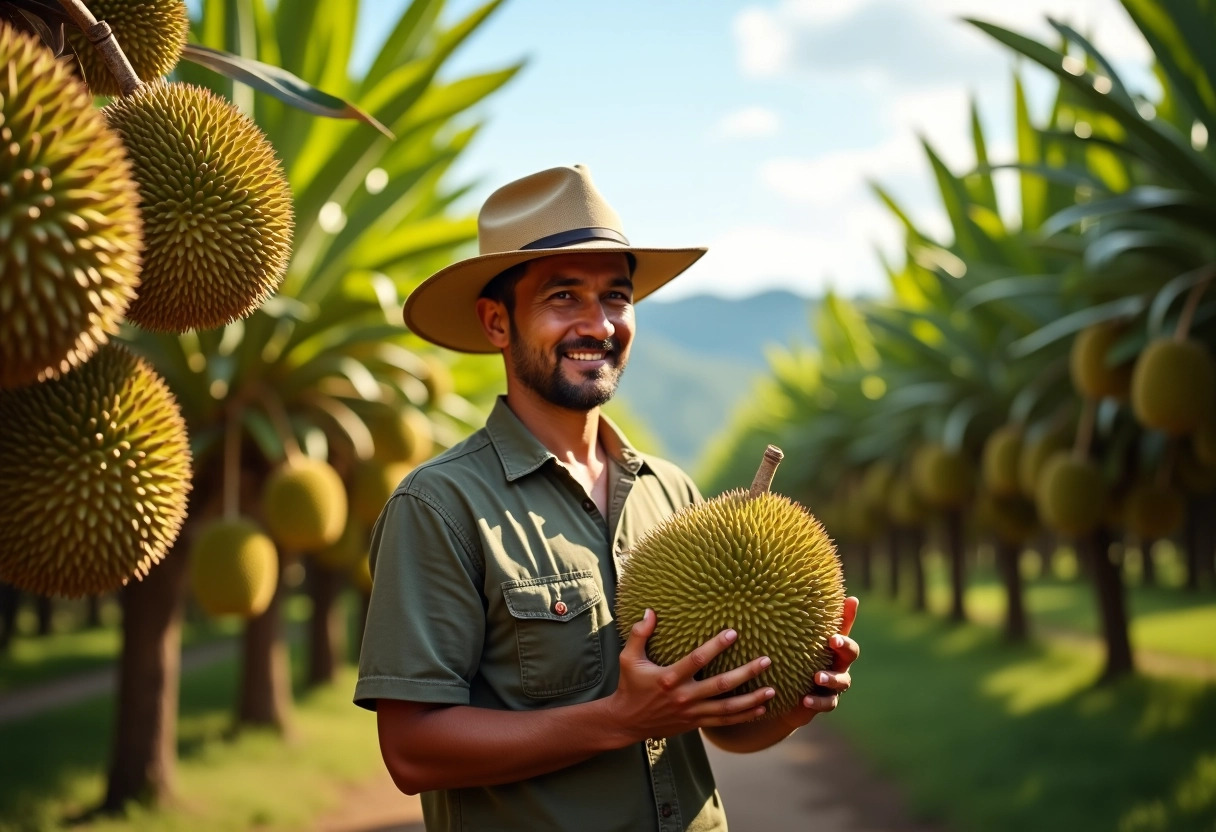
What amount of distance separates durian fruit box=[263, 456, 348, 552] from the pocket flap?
3311mm

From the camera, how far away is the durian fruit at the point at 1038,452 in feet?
26.9

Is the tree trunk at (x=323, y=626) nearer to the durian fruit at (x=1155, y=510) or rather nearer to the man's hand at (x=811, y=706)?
the durian fruit at (x=1155, y=510)

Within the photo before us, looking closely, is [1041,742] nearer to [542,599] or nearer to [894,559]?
[542,599]

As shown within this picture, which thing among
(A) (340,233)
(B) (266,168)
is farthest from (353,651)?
(B) (266,168)

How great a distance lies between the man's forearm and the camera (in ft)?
8.15

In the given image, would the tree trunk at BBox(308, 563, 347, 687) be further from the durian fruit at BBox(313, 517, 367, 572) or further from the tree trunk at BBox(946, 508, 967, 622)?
the tree trunk at BBox(946, 508, 967, 622)

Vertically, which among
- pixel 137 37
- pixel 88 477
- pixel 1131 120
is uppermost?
pixel 1131 120

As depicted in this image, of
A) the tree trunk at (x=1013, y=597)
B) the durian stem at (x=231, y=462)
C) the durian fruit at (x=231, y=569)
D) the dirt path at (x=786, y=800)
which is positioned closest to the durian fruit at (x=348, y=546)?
the durian stem at (x=231, y=462)

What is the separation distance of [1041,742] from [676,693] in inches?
348

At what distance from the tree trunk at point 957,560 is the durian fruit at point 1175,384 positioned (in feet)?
42.8

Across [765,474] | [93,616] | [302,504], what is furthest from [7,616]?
[765,474]

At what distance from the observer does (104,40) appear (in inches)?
61.3

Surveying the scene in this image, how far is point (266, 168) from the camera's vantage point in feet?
5.81

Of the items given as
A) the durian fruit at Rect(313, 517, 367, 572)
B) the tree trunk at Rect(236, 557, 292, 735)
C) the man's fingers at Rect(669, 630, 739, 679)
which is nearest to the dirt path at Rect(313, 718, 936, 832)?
the tree trunk at Rect(236, 557, 292, 735)
